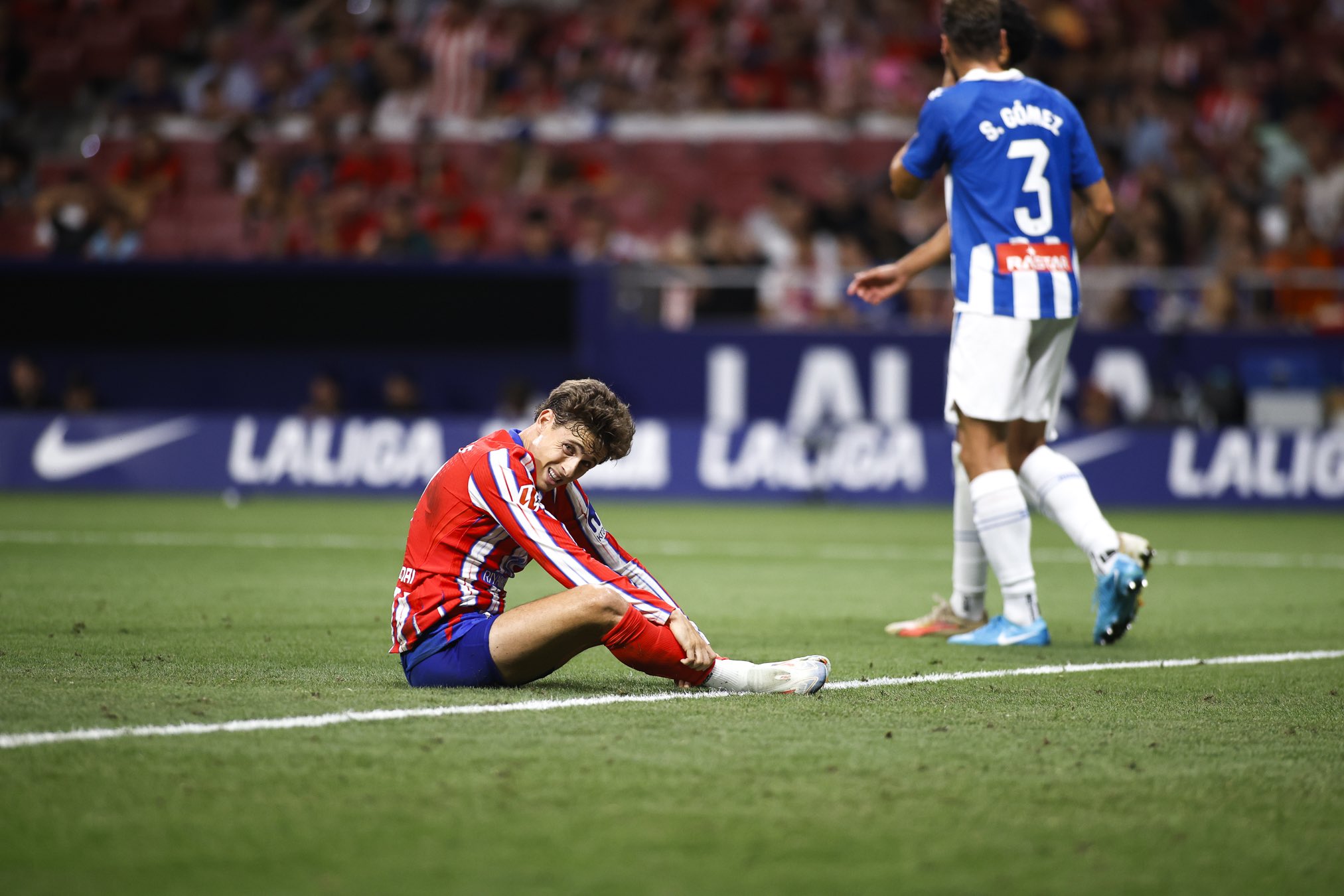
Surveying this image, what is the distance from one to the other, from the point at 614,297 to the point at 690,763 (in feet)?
39.1

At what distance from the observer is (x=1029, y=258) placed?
6164mm

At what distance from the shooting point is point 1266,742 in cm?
417

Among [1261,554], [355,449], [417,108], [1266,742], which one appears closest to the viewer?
[1266,742]

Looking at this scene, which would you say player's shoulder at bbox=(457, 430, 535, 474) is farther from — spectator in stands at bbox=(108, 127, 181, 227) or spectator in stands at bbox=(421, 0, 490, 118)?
spectator in stands at bbox=(421, 0, 490, 118)

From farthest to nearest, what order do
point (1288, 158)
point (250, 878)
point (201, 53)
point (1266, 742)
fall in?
point (201, 53)
point (1288, 158)
point (1266, 742)
point (250, 878)

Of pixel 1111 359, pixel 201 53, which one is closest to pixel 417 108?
pixel 201 53

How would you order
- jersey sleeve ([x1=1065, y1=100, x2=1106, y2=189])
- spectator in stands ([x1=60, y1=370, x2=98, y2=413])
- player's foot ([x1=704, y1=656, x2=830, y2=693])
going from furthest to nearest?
spectator in stands ([x1=60, y1=370, x2=98, y2=413])
jersey sleeve ([x1=1065, y1=100, x2=1106, y2=189])
player's foot ([x1=704, y1=656, x2=830, y2=693])

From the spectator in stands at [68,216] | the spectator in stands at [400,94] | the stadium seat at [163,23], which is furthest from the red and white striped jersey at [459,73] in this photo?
the spectator in stands at [68,216]

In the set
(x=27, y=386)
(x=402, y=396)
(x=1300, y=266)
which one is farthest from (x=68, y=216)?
(x=1300, y=266)

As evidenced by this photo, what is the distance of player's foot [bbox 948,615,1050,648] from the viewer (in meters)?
A: 6.15

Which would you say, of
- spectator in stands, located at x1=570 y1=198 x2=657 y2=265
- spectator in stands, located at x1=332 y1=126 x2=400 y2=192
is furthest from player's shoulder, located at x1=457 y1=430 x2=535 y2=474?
spectator in stands, located at x1=332 y1=126 x2=400 y2=192

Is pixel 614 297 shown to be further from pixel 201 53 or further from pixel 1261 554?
pixel 201 53

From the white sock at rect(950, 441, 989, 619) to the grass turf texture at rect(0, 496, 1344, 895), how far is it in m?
0.42

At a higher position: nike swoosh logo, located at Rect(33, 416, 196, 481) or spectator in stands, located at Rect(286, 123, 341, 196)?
spectator in stands, located at Rect(286, 123, 341, 196)
